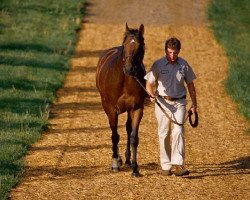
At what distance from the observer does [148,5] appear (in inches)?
1444

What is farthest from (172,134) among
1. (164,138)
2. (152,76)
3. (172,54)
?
(172,54)

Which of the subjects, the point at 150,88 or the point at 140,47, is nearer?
the point at 140,47

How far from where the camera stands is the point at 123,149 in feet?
49.7

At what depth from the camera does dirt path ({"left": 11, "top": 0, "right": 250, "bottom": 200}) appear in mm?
12234

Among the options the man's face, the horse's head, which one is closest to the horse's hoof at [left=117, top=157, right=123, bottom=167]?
the horse's head

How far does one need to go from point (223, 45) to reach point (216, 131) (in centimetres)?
1238

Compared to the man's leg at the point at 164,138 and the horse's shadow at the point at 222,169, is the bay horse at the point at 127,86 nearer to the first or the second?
the man's leg at the point at 164,138

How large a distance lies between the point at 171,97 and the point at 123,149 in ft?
8.12

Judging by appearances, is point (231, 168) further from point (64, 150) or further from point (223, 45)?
point (223, 45)

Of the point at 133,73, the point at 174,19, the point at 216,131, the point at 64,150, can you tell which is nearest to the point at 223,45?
the point at 174,19

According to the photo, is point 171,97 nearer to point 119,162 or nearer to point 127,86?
point 127,86

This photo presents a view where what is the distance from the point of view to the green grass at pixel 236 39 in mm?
21188

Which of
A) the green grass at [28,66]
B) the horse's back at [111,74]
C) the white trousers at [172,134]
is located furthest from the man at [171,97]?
the green grass at [28,66]

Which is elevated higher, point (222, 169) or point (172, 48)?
point (172, 48)
